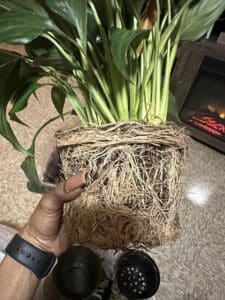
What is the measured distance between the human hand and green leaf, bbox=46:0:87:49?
0.68 feet

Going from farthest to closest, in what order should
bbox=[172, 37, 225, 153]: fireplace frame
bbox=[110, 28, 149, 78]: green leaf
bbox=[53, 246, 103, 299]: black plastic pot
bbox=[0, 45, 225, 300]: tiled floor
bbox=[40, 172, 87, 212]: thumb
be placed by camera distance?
bbox=[172, 37, 225, 153]: fireplace frame → bbox=[0, 45, 225, 300]: tiled floor → bbox=[53, 246, 103, 299]: black plastic pot → bbox=[40, 172, 87, 212]: thumb → bbox=[110, 28, 149, 78]: green leaf

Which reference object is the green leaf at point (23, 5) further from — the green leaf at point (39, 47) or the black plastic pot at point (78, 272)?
the black plastic pot at point (78, 272)

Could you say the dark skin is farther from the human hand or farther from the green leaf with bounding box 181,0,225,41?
the green leaf with bounding box 181,0,225,41

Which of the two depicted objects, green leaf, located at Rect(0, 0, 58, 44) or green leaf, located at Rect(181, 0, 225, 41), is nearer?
green leaf, located at Rect(0, 0, 58, 44)

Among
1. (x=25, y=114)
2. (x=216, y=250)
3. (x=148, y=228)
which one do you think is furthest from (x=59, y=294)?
(x=25, y=114)

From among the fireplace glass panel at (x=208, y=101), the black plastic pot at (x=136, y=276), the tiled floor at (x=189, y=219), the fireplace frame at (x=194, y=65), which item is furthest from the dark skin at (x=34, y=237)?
the fireplace glass panel at (x=208, y=101)

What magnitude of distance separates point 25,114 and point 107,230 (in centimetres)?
133

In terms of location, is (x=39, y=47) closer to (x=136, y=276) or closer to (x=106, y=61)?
(x=106, y=61)

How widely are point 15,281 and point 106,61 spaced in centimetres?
41

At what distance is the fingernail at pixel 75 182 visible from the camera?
450 mm

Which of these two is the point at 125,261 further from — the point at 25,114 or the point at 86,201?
the point at 25,114

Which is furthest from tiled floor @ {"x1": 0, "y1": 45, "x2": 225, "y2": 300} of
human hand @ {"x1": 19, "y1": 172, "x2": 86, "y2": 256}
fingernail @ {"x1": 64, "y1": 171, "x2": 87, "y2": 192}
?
fingernail @ {"x1": 64, "y1": 171, "x2": 87, "y2": 192}

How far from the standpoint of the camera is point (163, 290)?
940 mm

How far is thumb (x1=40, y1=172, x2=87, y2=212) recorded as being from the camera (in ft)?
1.49
